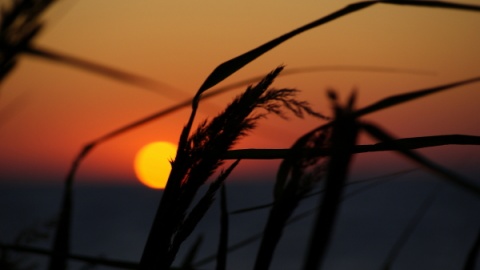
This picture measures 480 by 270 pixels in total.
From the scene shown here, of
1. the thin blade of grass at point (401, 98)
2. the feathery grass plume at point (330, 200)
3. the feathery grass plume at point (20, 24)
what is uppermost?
the thin blade of grass at point (401, 98)

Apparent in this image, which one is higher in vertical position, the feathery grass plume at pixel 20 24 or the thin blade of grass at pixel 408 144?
the thin blade of grass at pixel 408 144

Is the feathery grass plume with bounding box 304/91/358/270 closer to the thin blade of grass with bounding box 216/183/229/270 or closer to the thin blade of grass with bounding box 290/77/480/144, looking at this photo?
the thin blade of grass with bounding box 290/77/480/144

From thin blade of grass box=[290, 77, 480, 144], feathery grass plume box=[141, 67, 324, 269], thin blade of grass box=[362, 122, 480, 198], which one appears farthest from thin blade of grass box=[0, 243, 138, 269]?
thin blade of grass box=[362, 122, 480, 198]

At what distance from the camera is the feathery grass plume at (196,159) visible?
904 mm

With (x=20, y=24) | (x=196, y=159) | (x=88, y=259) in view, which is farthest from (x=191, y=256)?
(x=20, y=24)

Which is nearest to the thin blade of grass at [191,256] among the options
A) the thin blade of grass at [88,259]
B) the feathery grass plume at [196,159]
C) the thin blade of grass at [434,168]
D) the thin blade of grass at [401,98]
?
the thin blade of grass at [88,259]

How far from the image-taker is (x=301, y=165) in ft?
3.16

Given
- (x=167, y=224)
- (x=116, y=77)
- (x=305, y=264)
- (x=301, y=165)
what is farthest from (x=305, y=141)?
(x=305, y=264)

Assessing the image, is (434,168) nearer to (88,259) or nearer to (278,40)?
(278,40)

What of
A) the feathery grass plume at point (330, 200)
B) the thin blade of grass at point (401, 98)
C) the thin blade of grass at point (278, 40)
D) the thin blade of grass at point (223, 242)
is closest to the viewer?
the feathery grass plume at point (330, 200)

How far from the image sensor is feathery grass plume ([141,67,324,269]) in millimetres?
904

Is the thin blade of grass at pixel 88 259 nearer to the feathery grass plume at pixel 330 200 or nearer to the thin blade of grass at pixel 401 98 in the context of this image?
the thin blade of grass at pixel 401 98

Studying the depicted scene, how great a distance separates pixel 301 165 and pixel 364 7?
0.92 feet

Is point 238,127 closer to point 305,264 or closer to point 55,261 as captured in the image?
point 55,261
